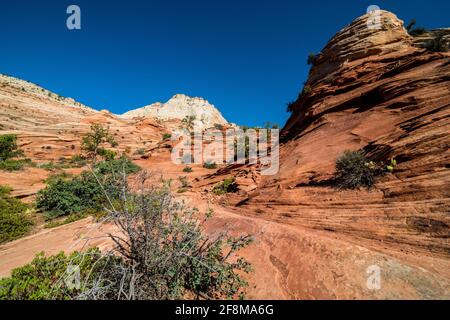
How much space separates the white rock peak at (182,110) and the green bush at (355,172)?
73625mm

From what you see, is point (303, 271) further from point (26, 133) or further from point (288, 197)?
point (26, 133)

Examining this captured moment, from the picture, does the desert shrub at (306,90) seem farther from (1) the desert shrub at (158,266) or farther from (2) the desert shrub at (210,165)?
(1) the desert shrub at (158,266)

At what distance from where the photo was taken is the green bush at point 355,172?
22.0 feet

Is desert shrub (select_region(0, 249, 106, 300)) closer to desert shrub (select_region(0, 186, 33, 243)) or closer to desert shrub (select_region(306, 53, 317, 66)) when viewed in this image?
desert shrub (select_region(0, 186, 33, 243))

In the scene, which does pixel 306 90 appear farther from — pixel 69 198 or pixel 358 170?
pixel 69 198

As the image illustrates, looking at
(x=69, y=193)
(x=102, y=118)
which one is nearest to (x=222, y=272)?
(x=69, y=193)

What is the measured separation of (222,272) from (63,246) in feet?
16.9

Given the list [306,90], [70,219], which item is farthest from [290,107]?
[70,219]

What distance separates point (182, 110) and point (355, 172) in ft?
269

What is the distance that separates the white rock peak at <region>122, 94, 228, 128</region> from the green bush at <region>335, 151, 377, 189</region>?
242 feet

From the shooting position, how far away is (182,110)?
8475 centimetres

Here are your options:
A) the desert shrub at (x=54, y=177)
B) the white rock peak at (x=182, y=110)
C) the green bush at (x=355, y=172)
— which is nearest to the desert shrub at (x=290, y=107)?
the green bush at (x=355, y=172)

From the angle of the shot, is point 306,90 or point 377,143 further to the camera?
point 306,90

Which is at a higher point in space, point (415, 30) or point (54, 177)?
point (415, 30)
